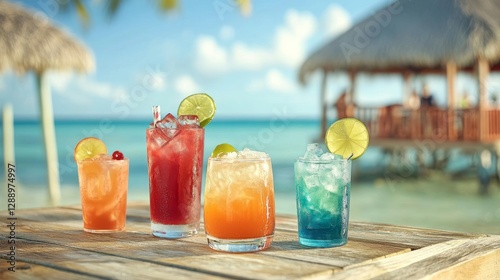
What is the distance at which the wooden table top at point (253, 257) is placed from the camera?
1472 millimetres

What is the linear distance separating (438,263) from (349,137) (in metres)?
0.41

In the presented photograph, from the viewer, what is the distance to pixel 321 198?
1.80 m

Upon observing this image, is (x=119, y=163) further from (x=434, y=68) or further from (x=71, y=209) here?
(x=434, y=68)

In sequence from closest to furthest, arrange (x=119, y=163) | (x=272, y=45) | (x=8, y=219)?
(x=119, y=163), (x=8, y=219), (x=272, y=45)

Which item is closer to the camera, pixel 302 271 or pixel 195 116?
pixel 302 271

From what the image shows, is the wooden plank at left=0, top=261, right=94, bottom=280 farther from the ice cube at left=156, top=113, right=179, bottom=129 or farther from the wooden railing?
the wooden railing

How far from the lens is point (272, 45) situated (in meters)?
44.8

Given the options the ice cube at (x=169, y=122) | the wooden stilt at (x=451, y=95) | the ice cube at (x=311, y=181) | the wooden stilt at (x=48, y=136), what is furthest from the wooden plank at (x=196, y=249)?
the wooden stilt at (x=451, y=95)

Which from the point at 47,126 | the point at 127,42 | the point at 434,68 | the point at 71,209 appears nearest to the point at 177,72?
the point at 127,42

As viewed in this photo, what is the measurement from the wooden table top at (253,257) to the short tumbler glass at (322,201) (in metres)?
0.05

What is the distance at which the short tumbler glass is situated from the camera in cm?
178

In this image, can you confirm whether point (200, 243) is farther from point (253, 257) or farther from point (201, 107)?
point (201, 107)

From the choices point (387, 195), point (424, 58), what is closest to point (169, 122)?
point (424, 58)

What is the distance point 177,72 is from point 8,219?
129 ft
